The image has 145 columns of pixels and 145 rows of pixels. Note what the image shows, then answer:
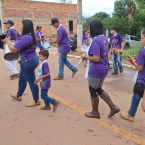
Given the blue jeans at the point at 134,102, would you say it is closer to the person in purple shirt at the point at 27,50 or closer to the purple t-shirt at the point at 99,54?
the purple t-shirt at the point at 99,54

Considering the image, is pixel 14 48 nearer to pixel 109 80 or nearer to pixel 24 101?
pixel 24 101

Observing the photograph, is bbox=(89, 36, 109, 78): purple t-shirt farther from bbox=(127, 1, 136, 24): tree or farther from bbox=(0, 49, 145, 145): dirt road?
bbox=(127, 1, 136, 24): tree

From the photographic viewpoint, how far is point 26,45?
3.29 metres

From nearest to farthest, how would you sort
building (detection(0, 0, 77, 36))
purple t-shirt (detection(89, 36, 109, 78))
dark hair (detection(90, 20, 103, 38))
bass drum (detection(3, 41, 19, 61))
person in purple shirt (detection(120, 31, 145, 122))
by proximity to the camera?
person in purple shirt (detection(120, 31, 145, 122))
purple t-shirt (detection(89, 36, 109, 78))
dark hair (detection(90, 20, 103, 38))
bass drum (detection(3, 41, 19, 61))
building (detection(0, 0, 77, 36))

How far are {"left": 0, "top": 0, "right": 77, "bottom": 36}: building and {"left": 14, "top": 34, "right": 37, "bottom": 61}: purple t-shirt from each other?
18826 mm

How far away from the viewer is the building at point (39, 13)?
2334cm

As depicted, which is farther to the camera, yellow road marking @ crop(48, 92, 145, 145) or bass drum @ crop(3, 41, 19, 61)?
bass drum @ crop(3, 41, 19, 61)

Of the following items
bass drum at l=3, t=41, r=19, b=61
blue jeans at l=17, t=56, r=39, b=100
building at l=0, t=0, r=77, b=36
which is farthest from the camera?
building at l=0, t=0, r=77, b=36

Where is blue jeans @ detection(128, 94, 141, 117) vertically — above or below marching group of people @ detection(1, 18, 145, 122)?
below

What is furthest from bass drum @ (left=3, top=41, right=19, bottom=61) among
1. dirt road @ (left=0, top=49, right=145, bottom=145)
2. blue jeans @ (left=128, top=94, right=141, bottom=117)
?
blue jeans @ (left=128, top=94, right=141, bottom=117)

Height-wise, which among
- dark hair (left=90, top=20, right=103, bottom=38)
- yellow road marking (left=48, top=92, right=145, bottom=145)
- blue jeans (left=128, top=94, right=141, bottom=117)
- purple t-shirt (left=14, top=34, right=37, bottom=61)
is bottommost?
yellow road marking (left=48, top=92, right=145, bottom=145)

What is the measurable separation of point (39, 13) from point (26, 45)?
24511 mm

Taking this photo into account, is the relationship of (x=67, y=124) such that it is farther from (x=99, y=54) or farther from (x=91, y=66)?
(x=99, y=54)

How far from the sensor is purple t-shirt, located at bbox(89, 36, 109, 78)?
9.32 feet
